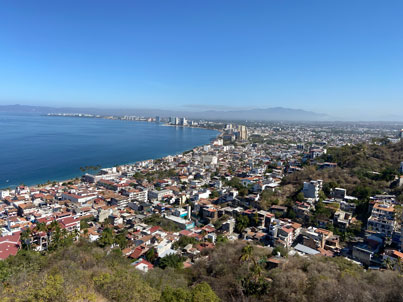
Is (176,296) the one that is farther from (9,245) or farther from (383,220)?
(383,220)

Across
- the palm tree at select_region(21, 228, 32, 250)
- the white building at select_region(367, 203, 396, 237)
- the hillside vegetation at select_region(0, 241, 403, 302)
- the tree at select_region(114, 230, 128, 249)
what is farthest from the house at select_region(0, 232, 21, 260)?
the white building at select_region(367, 203, 396, 237)

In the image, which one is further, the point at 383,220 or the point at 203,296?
the point at 383,220

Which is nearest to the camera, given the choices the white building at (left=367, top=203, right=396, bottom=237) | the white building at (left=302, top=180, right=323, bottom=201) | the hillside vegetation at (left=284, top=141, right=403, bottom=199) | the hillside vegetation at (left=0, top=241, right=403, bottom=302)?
the hillside vegetation at (left=0, top=241, right=403, bottom=302)

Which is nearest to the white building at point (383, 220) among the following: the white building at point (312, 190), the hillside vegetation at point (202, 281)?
the white building at point (312, 190)

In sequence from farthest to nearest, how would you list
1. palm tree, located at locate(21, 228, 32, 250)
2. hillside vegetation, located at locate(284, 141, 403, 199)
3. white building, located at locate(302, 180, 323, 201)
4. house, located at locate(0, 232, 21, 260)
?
hillside vegetation, located at locate(284, 141, 403, 199), white building, located at locate(302, 180, 323, 201), palm tree, located at locate(21, 228, 32, 250), house, located at locate(0, 232, 21, 260)

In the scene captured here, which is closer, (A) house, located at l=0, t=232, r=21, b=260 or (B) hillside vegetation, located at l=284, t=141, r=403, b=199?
(A) house, located at l=0, t=232, r=21, b=260

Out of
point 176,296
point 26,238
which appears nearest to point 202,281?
point 176,296

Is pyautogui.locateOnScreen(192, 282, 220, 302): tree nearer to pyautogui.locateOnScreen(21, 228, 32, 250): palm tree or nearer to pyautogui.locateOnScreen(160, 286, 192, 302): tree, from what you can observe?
pyautogui.locateOnScreen(160, 286, 192, 302): tree

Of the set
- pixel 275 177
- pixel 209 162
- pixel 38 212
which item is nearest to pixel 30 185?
pixel 38 212

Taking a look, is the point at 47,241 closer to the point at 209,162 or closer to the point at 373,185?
the point at 373,185

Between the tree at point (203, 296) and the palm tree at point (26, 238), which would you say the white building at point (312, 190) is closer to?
the tree at point (203, 296)

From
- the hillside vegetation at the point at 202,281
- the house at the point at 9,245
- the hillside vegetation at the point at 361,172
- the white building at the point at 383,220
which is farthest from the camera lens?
the hillside vegetation at the point at 361,172

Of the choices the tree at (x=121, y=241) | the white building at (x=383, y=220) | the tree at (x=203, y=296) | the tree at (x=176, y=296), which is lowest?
the tree at (x=121, y=241)

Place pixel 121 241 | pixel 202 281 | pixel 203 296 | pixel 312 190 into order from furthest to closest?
pixel 312 190 → pixel 121 241 → pixel 202 281 → pixel 203 296
